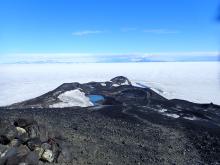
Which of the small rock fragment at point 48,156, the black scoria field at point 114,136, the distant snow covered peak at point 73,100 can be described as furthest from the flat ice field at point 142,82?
the small rock fragment at point 48,156

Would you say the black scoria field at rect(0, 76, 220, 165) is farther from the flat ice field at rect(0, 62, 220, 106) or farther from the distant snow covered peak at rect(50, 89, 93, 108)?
the distant snow covered peak at rect(50, 89, 93, 108)

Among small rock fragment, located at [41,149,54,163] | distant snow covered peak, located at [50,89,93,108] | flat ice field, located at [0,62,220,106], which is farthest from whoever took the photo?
flat ice field, located at [0,62,220,106]

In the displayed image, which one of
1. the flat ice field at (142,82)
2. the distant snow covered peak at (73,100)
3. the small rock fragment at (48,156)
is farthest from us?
the flat ice field at (142,82)

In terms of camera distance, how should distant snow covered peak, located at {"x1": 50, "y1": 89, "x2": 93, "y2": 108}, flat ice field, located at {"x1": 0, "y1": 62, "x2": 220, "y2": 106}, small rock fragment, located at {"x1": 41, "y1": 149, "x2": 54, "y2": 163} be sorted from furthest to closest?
1. flat ice field, located at {"x1": 0, "y1": 62, "x2": 220, "y2": 106}
2. distant snow covered peak, located at {"x1": 50, "y1": 89, "x2": 93, "y2": 108}
3. small rock fragment, located at {"x1": 41, "y1": 149, "x2": 54, "y2": 163}

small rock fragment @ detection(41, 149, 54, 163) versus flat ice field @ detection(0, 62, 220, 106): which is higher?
small rock fragment @ detection(41, 149, 54, 163)

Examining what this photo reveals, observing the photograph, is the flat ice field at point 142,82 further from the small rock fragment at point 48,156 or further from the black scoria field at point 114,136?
the small rock fragment at point 48,156

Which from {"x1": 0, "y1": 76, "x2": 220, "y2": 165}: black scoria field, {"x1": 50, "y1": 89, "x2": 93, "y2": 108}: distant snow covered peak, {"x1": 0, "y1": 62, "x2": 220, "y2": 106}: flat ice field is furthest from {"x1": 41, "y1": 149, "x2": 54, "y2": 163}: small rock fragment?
{"x1": 50, "y1": 89, "x2": 93, "y2": 108}: distant snow covered peak

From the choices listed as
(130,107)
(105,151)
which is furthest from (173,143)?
(130,107)

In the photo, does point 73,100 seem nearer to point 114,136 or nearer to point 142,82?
point 114,136
